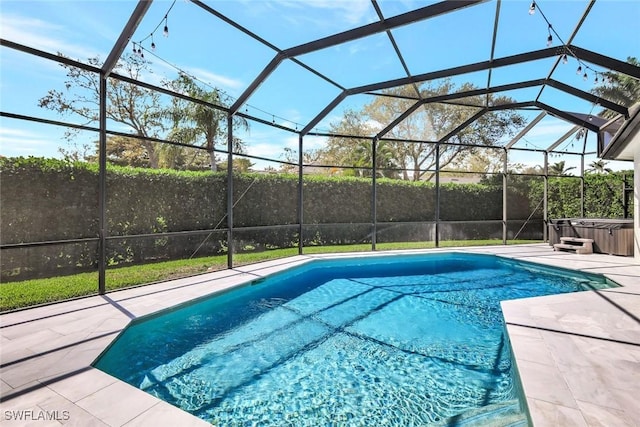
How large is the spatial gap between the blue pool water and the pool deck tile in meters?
0.29

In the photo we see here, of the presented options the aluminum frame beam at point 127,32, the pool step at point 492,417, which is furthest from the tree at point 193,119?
the pool step at point 492,417

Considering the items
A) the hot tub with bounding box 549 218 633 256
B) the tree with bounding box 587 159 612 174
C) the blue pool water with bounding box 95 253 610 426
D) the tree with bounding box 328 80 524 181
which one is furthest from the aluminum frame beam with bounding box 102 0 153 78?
the tree with bounding box 587 159 612 174

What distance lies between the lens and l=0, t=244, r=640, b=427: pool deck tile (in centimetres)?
216

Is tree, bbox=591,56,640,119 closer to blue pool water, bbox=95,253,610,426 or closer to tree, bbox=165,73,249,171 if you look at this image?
blue pool water, bbox=95,253,610,426

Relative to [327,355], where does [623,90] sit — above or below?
above

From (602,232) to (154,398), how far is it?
11.2 m

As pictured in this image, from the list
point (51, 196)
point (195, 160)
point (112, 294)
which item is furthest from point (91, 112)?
point (112, 294)

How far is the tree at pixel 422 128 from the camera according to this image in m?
16.3

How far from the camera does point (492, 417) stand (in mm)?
2438

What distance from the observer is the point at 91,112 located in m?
12.4

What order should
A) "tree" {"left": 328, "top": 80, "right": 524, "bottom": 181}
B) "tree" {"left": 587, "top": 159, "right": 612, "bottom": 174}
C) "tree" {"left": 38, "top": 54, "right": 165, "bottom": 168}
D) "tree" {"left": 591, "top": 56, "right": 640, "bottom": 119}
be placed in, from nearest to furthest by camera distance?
"tree" {"left": 38, "top": 54, "right": 165, "bottom": 168}, "tree" {"left": 328, "top": 80, "right": 524, "bottom": 181}, "tree" {"left": 587, "top": 159, "right": 612, "bottom": 174}, "tree" {"left": 591, "top": 56, "right": 640, "bottom": 119}

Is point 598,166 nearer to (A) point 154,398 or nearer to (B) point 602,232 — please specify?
(B) point 602,232

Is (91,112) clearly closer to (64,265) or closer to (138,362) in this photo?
(64,265)

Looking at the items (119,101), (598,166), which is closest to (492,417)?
(119,101)
